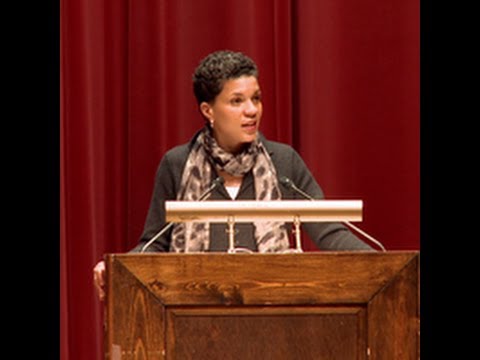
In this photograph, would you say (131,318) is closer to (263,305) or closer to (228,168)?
(263,305)

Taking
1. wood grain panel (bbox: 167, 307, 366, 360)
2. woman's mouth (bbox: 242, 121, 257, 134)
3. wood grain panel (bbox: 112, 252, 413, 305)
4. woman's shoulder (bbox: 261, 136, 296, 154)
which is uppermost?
woman's mouth (bbox: 242, 121, 257, 134)

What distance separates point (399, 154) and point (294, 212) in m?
1.03

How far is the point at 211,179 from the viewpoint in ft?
7.28

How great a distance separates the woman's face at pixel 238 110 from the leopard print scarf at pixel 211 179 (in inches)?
1.8

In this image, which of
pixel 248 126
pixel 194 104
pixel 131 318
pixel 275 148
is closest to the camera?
pixel 131 318

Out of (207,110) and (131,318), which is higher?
(207,110)

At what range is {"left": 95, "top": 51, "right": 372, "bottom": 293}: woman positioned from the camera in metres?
2.17

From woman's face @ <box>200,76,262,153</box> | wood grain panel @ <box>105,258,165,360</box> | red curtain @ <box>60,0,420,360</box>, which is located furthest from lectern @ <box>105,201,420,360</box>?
red curtain @ <box>60,0,420,360</box>

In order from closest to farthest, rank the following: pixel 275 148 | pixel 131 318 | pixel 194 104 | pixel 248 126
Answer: pixel 131 318
pixel 248 126
pixel 275 148
pixel 194 104

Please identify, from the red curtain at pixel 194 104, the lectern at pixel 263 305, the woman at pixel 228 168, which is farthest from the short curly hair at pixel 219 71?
the lectern at pixel 263 305

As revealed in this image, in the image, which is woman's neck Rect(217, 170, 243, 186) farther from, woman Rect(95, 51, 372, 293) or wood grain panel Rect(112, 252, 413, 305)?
wood grain panel Rect(112, 252, 413, 305)

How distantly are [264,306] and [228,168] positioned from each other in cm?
78

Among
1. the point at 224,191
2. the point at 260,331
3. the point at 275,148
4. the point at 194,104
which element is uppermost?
the point at 194,104

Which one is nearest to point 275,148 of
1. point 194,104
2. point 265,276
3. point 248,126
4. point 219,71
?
point 248,126
